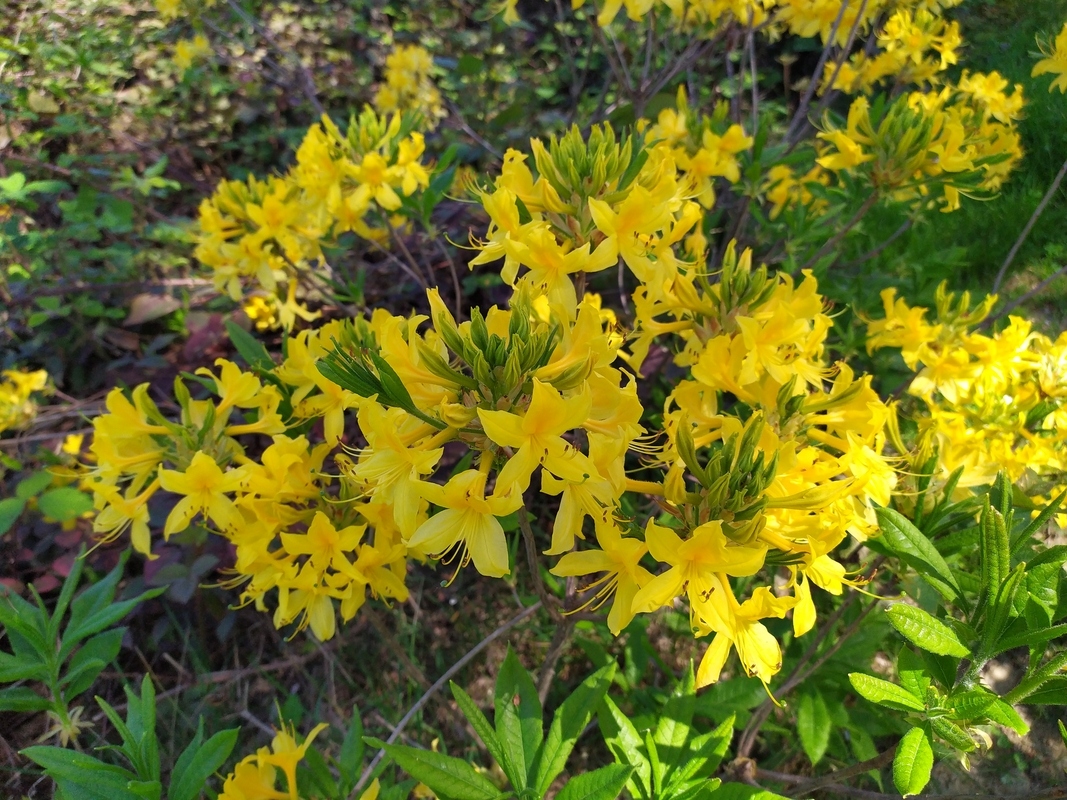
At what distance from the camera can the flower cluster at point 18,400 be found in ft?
9.18

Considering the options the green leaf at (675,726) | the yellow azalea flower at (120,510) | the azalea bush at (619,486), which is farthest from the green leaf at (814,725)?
the yellow azalea flower at (120,510)

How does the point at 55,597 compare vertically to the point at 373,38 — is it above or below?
below

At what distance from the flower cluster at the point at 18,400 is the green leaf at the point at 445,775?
2.55 meters

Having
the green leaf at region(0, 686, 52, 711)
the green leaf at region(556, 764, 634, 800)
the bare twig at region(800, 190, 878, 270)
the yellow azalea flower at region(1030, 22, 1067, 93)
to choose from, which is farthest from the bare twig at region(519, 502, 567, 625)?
the yellow azalea flower at region(1030, 22, 1067, 93)

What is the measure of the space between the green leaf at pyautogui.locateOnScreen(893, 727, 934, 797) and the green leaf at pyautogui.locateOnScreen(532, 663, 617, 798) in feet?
1.93

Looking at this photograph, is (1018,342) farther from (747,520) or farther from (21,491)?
(21,491)

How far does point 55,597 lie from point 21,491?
53cm

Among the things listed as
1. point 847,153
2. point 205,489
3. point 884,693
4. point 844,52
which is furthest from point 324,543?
point 844,52

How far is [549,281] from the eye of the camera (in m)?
1.27

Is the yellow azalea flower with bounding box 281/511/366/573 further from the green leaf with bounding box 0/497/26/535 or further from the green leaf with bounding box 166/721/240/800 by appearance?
the green leaf with bounding box 0/497/26/535

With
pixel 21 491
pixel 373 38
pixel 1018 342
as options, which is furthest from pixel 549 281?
pixel 373 38

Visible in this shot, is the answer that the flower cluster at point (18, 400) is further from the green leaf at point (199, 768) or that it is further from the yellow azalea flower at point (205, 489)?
the green leaf at point (199, 768)

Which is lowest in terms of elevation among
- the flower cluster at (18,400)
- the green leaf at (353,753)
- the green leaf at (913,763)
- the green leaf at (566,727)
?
the flower cluster at (18,400)

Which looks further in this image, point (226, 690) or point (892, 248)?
point (892, 248)
